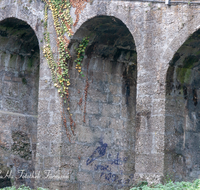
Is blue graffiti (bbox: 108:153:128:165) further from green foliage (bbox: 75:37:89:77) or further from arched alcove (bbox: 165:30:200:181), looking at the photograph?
green foliage (bbox: 75:37:89:77)

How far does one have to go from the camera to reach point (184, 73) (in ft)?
20.1

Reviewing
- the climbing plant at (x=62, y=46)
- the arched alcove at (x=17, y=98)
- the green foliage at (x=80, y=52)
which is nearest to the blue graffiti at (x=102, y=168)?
the climbing plant at (x=62, y=46)

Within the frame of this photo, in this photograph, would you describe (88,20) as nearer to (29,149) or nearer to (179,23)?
(179,23)

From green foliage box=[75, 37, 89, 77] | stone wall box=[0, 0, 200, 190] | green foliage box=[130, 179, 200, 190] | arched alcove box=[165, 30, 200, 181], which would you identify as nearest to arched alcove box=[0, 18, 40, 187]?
stone wall box=[0, 0, 200, 190]

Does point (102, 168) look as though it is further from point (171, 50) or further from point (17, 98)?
point (171, 50)

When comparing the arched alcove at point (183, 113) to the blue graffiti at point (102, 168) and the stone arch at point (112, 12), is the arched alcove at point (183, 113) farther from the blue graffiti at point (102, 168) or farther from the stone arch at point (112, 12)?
the blue graffiti at point (102, 168)

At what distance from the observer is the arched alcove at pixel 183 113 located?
5629 mm

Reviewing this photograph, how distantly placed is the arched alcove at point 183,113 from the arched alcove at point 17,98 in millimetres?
3198

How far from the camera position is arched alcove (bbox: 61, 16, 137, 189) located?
6.78 metres

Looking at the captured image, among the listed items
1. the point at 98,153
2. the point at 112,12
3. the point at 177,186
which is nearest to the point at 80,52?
the point at 112,12

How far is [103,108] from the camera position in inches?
286

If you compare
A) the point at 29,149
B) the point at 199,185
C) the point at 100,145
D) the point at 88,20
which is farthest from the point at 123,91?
the point at 199,185

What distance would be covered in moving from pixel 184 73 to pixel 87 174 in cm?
237

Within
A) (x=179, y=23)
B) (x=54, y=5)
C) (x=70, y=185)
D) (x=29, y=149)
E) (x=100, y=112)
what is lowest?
(x=70, y=185)
